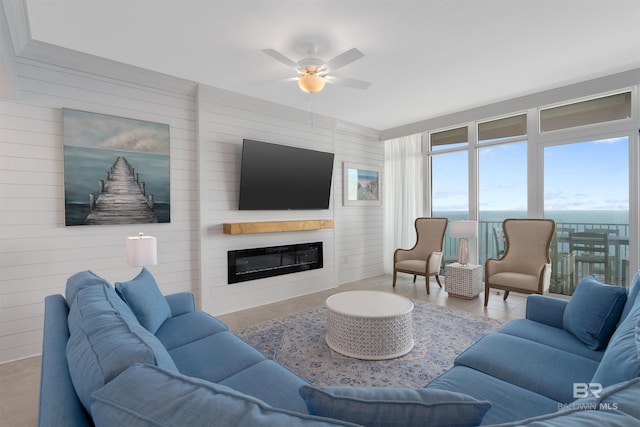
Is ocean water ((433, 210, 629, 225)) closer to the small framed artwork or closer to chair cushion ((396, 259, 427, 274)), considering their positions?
chair cushion ((396, 259, 427, 274))

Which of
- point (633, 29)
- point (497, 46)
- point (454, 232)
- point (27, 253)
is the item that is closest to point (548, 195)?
point (454, 232)

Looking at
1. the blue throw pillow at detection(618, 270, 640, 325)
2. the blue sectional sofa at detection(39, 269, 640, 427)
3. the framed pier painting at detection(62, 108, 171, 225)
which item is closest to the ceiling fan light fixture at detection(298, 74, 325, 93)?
the framed pier painting at detection(62, 108, 171, 225)

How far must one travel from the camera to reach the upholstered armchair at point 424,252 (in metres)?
4.87

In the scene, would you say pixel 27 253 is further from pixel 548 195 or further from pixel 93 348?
pixel 548 195

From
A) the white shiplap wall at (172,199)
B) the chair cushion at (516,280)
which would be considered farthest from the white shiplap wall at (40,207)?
the chair cushion at (516,280)

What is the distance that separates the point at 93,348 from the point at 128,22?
8.50 feet

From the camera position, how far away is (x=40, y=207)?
113 inches

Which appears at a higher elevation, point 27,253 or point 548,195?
point 548,195

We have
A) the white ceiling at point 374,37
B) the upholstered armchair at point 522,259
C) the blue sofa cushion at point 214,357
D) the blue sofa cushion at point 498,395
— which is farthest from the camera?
the upholstered armchair at point 522,259

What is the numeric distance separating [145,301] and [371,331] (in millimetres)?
1729

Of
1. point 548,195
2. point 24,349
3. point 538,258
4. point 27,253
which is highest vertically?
point 548,195

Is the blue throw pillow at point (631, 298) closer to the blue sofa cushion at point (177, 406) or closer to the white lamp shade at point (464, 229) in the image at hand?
the blue sofa cushion at point (177, 406)

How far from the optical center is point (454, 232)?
4.61 meters

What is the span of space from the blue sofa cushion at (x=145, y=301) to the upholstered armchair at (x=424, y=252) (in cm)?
360
